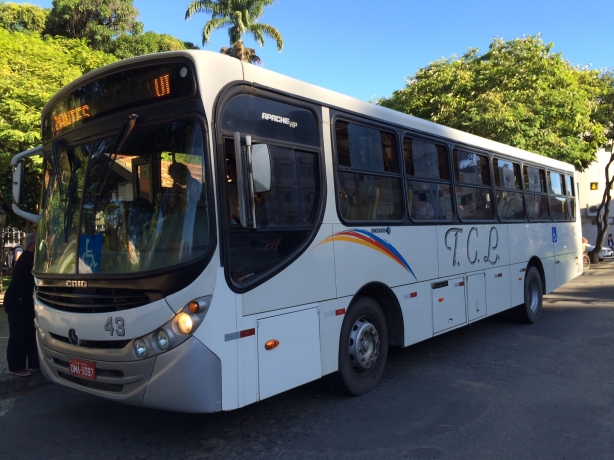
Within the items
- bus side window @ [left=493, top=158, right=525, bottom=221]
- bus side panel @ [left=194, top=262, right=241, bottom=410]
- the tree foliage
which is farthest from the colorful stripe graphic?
the tree foliage

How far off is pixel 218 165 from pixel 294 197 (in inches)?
38.2

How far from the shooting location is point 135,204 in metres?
4.37

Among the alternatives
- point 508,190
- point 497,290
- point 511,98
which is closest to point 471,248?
point 497,290

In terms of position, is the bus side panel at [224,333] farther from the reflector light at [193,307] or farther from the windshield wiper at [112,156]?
the windshield wiper at [112,156]

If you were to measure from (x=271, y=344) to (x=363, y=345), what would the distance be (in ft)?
5.04

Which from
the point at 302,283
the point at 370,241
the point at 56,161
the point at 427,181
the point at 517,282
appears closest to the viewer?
the point at 302,283

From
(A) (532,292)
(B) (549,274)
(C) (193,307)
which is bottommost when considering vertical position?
(A) (532,292)

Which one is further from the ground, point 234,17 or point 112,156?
point 234,17

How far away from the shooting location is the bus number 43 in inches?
162

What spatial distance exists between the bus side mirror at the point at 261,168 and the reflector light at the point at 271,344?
127 cm

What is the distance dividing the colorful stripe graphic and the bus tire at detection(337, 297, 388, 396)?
0.57 meters

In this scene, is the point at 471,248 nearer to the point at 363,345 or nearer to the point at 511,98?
the point at 363,345

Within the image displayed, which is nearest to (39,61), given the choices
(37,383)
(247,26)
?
(37,383)

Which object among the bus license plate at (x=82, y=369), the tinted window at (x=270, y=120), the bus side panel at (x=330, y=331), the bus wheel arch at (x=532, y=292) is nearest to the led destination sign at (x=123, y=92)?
the tinted window at (x=270, y=120)
